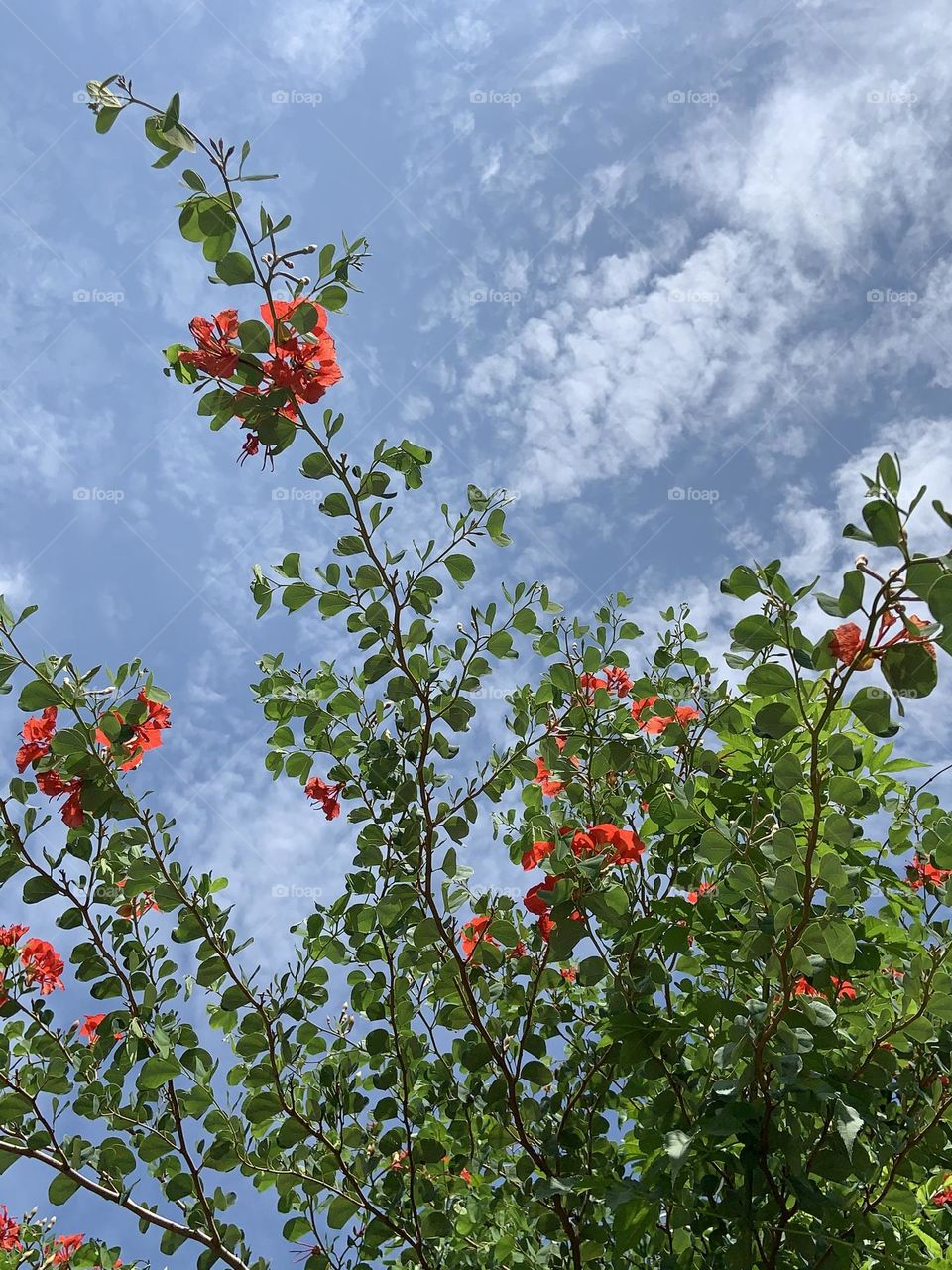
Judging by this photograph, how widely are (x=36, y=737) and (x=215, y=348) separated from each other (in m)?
1.10

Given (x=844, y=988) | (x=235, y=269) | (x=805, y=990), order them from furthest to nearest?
(x=844, y=988) < (x=805, y=990) < (x=235, y=269)

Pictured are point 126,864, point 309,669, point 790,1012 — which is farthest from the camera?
point 309,669

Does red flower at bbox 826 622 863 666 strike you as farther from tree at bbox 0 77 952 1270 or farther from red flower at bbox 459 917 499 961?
red flower at bbox 459 917 499 961

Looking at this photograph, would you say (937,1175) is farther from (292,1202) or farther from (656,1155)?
(292,1202)

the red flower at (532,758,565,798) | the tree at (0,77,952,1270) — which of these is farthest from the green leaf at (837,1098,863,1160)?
the red flower at (532,758,565,798)

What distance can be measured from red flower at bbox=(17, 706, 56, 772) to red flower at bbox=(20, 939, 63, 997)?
987 mm

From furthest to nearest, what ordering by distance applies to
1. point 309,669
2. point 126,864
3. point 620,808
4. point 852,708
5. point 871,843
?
1. point 309,669
2. point 620,808
3. point 126,864
4. point 871,843
5. point 852,708

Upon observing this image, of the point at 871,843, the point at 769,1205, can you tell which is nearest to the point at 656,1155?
the point at 769,1205

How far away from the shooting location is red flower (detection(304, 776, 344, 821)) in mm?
2754

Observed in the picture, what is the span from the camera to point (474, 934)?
7.82 feet

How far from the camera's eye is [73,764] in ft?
6.57

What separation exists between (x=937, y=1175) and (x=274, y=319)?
301 centimetres

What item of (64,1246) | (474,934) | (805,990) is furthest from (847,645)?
(64,1246)

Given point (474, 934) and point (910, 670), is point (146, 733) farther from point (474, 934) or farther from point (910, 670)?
point (910, 670)
